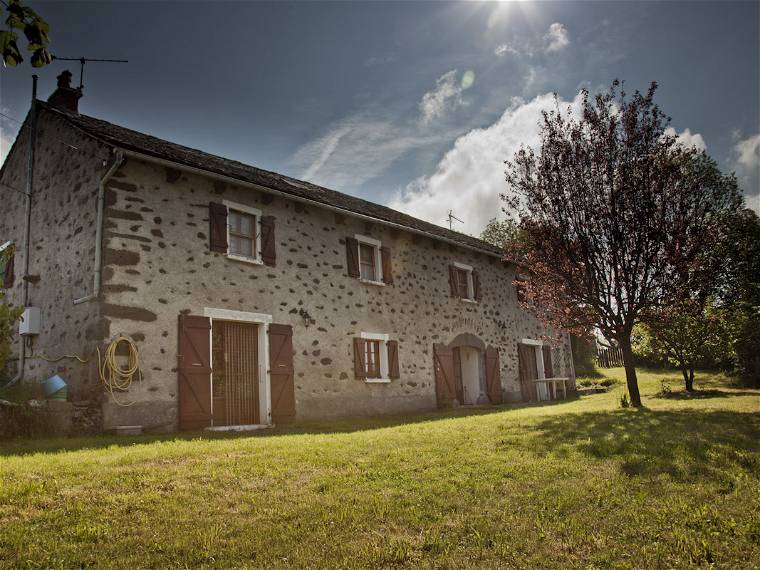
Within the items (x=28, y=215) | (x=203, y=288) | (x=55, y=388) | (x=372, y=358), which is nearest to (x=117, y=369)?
(x=55, y=388)

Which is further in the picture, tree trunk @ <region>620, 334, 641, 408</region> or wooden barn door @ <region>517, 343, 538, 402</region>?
wooden barn door @ <region>517, 343, 538, 402</region>

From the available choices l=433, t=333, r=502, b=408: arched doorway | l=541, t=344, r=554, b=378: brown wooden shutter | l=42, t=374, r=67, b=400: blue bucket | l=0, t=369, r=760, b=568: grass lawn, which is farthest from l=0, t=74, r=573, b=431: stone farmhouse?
l=541, t=344, r=554, b=378: brown wooden shutter

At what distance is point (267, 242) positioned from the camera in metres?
11.8

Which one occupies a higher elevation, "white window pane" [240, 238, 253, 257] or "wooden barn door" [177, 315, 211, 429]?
"white window pane" [240, 238, 253, 257]

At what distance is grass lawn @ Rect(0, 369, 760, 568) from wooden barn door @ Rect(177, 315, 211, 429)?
2.41 m

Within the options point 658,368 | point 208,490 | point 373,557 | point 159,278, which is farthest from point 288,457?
point 658,368

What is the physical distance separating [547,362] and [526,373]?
1814mm

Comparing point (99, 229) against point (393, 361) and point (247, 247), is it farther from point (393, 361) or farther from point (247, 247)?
point (393, 361)

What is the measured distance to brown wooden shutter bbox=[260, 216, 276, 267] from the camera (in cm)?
1172

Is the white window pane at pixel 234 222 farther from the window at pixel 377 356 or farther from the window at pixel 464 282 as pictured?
the window at pixel 464 282

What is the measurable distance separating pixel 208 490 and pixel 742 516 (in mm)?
4276

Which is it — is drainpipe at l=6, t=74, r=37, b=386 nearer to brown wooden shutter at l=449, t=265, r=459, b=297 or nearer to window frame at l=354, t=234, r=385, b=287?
window frame at l=354, t=234, r=385, b=287

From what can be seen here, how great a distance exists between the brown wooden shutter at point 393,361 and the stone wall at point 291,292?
0.74 feet

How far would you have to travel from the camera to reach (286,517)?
13.8ft
